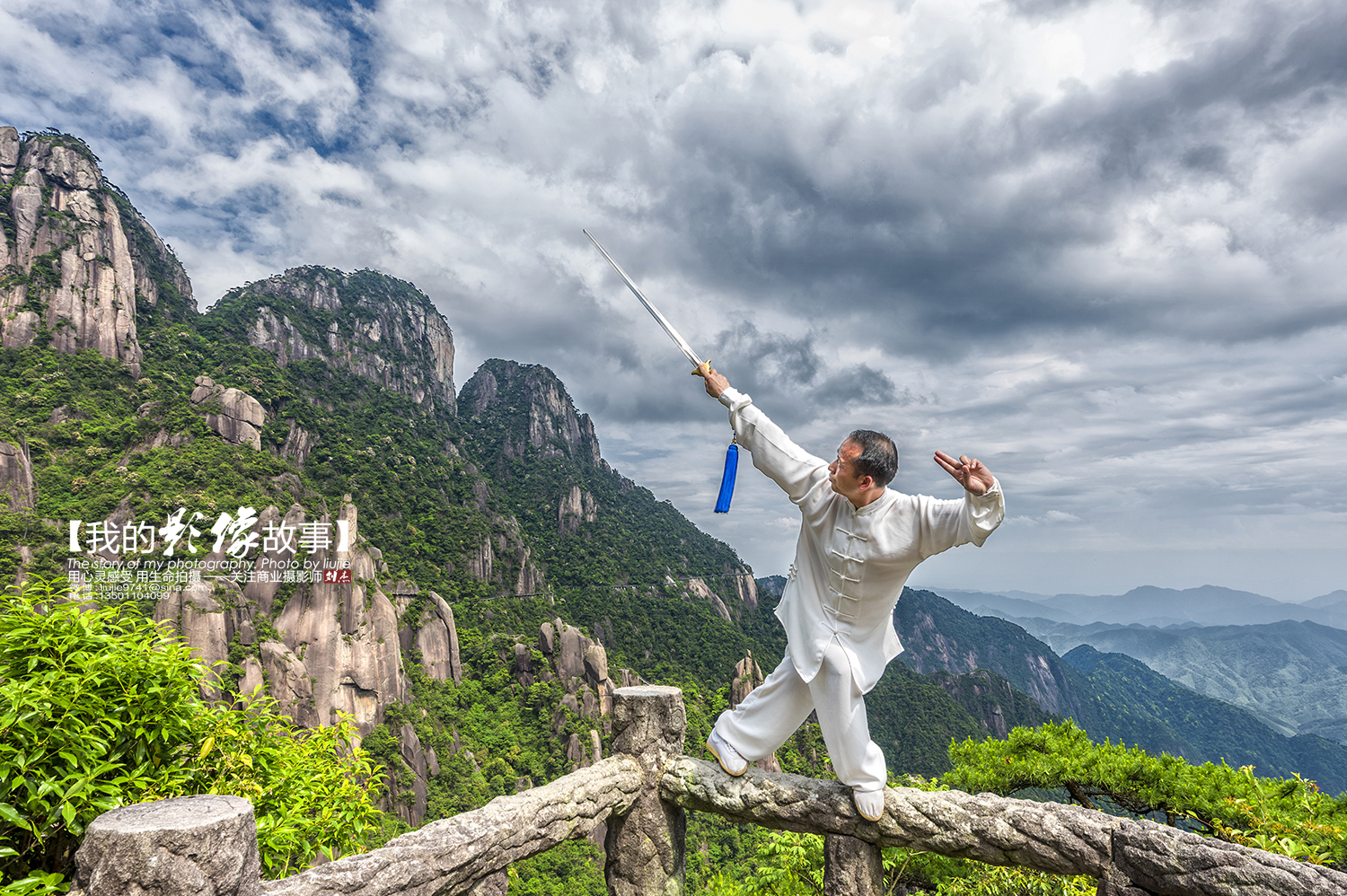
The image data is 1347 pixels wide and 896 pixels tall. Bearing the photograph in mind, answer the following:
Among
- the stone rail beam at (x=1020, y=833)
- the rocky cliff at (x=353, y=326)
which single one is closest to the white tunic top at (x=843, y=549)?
the stone rail beam at (x=1020, y=833)

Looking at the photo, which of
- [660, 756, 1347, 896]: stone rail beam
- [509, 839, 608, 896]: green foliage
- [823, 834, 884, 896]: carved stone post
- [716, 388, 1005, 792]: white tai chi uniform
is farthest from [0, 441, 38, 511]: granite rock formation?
[823, 834, 884, 896]: carved stone post

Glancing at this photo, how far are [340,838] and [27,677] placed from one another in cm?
167

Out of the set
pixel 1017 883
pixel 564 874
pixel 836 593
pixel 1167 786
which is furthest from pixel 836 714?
pixel 564 874

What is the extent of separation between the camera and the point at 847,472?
2738mm

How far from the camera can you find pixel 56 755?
1915 mm

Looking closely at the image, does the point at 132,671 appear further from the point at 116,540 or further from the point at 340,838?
the point at 116,540

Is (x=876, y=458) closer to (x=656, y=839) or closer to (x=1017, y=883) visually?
(x=656, y=839)

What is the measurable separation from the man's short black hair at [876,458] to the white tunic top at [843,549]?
0.14 m

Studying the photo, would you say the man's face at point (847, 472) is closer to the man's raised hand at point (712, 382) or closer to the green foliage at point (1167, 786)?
the man's raised hand at point (712, 382)

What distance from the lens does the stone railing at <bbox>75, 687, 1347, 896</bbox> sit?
162cm

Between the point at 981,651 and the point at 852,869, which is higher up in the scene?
the point at 852,869

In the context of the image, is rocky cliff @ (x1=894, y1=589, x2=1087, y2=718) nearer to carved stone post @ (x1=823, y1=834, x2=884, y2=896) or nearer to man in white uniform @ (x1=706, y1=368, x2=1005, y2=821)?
carved stone post @ (x1=823, y1=834, x2=884, y2=896)

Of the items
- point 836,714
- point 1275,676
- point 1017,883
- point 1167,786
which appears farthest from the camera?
point 1275,676

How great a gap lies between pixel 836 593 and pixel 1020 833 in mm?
1258
